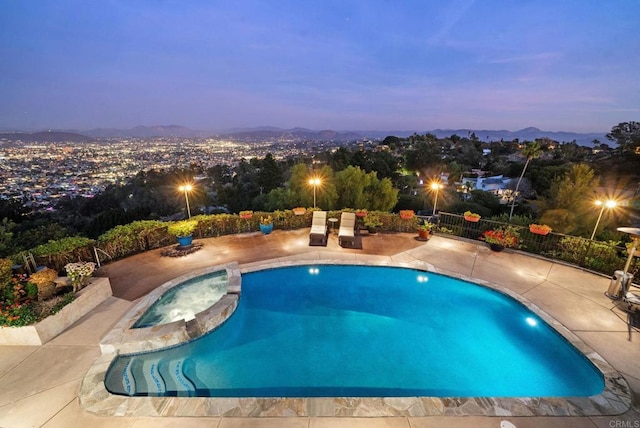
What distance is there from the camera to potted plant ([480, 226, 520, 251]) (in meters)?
10.1

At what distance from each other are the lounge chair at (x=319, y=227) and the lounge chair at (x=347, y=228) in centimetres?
64

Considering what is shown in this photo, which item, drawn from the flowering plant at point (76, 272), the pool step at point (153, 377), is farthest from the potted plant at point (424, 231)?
the flowering plant at point (76, 272)

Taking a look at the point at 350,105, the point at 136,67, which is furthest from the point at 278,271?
the point at 350,105

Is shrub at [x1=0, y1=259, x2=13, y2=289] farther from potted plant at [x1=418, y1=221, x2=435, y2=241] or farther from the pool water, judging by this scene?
potted plant at [x1=418, y1=221, x2=435, y2=241]

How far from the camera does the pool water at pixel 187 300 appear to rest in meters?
6.63

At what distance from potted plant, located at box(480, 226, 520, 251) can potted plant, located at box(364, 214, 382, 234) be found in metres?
4.14

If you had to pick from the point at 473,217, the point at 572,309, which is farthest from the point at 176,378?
the point at 473,217

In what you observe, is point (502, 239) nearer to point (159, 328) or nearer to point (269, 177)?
point (159, 328)

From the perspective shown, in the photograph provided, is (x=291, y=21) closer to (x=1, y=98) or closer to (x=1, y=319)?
(x=1, y=319)

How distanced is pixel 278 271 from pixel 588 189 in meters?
17.0

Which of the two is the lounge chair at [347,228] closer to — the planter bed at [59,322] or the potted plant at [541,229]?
the potted plant at [541,229]

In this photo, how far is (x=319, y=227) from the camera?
11.4m

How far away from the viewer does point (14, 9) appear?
25047 mm

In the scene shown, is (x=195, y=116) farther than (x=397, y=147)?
Yes
